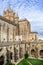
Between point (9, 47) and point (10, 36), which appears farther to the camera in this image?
point (10, 36)

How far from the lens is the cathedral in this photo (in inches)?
982

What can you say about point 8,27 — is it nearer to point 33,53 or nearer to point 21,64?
point 33,53

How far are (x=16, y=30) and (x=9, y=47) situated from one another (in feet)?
45.8

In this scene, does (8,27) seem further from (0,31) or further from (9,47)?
(9,47)

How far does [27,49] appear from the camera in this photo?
32500 millimetres

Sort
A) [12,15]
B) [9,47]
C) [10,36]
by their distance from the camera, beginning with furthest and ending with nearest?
[12,15] → [10,36] → [9,47]

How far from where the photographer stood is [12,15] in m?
45.2

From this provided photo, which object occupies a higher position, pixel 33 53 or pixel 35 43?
pixel 35 43

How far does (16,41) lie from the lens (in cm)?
3027

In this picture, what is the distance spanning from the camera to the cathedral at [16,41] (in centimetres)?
2494

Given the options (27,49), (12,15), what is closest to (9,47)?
(27,49)

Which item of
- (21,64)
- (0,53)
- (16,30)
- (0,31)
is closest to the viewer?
(21,64)

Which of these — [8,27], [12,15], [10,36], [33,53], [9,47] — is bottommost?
[33,53]

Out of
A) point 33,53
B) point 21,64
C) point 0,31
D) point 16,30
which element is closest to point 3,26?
point 0,31
